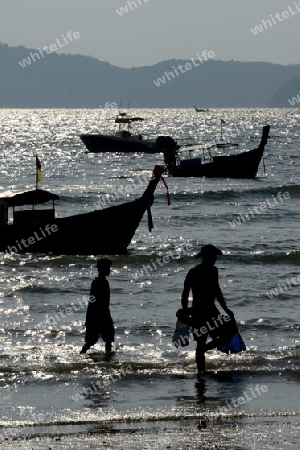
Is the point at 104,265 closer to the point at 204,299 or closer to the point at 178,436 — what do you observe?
the point at 204,299

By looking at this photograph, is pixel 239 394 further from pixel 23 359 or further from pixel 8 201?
pixel 8 201

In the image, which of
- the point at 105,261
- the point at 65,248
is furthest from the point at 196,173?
the point at 105,261

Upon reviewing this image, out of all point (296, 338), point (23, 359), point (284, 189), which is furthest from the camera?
point (284, 189)

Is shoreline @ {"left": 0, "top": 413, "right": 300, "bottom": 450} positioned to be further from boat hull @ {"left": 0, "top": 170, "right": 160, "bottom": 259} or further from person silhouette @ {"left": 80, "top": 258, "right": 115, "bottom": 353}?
boat hull @ {"left": 0, "top": 170, "right": 160, "bottom": 259}

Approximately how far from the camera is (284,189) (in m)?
57.1

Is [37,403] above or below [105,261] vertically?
below

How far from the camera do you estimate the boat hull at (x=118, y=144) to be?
299 ft

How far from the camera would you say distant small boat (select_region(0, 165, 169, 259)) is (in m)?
26.2

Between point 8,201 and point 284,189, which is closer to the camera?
point 8,201

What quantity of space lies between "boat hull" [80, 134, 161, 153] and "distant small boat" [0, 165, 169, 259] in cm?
6255

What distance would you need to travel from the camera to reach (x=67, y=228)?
27.5 m

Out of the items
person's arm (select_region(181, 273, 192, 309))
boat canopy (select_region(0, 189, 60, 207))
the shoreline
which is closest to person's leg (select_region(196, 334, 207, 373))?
person's arm (select_region(181, 273, 192, 309))

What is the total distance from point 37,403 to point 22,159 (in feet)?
265

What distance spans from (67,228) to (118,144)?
65.0 meters
